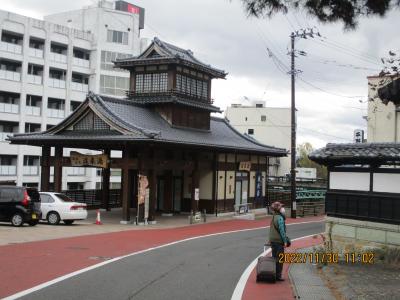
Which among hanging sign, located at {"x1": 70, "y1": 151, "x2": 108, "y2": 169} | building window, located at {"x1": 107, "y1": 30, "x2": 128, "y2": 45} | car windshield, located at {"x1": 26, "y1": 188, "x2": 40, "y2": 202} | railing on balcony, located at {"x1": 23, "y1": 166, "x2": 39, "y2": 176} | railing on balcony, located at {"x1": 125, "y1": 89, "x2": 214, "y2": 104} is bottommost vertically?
car windshield, located at {"x1": 26, "y1": 188, "x2": 40, "y2": 202}

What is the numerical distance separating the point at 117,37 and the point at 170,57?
32.1 meters

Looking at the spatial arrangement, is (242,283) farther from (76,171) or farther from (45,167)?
(76,171)

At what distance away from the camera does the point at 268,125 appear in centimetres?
9450

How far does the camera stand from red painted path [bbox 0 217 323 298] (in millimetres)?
11695

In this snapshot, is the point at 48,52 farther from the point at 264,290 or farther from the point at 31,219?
the point at 264,290

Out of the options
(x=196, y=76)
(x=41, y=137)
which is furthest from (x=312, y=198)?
(x=41, y=137)

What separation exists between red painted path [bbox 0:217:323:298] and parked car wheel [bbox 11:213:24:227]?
4.06m

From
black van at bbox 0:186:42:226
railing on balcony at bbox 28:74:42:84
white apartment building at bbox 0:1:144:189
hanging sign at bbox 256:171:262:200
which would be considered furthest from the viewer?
railing on balcony at bbox 28:74:42:84

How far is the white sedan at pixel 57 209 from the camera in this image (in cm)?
2547

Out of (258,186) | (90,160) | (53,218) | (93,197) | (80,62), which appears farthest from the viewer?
(80,62)

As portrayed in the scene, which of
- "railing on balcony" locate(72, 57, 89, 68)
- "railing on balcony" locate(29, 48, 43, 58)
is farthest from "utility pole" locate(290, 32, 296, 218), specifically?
"railing on balcony" locate(72, 57, 89, 68)

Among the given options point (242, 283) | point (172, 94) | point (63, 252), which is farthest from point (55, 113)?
point (242, 283)

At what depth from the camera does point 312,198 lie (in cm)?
4278

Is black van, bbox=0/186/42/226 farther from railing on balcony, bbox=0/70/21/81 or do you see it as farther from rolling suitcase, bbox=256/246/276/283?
railing on balcony, bbox=0/70/21/81
